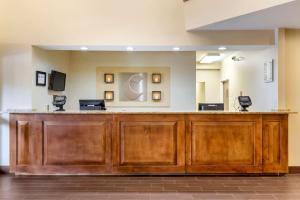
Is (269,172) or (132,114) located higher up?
(132,114)

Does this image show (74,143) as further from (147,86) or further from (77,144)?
(147,86)

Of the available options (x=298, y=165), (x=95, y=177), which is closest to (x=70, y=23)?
(x=95, y=177)

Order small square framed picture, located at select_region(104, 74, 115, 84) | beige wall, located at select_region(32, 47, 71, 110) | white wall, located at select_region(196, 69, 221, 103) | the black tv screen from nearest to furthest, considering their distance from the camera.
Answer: beige wall, located at select_region(32, 47, 71, 110) → the black tv screen → small square framed picture, located at select_region(104, 74, 115, 84) → white wall, located at select_region(196, 69, 221, 103)

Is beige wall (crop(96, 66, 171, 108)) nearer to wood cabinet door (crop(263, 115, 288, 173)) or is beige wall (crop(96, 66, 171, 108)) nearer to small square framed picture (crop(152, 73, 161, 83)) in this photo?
small square framed picture (crop(152, 73, 161, 83))

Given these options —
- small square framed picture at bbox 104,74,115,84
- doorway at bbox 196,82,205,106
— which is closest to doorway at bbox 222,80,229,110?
doorway at bbox 196,82,205,106

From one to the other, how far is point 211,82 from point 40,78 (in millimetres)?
6534

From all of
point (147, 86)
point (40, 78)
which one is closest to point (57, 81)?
point (40, 78)

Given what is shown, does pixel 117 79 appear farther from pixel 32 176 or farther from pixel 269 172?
pixel 269 172

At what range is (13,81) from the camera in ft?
14.5

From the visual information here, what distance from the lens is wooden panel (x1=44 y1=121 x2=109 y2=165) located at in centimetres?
420

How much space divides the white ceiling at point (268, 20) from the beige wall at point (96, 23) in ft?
0.99

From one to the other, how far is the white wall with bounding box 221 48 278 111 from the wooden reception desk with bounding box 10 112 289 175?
0.62 meters

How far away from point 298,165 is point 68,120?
3510 millimetres

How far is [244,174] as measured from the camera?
425 centimetres
